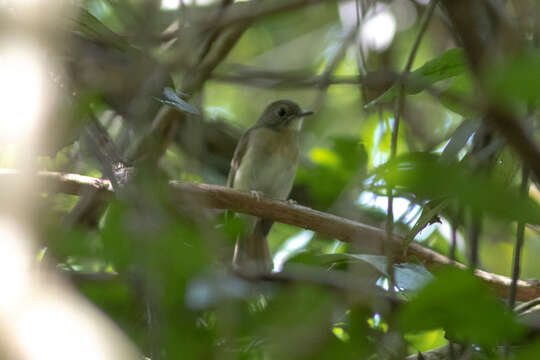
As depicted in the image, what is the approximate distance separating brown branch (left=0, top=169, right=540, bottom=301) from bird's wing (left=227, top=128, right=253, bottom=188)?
2.69 meters

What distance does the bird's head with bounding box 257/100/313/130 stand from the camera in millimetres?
6461

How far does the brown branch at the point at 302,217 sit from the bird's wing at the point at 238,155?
269 centimetres

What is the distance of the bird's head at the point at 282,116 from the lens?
6461mm

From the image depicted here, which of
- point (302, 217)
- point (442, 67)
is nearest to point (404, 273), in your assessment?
point (442, 67)

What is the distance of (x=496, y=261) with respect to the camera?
472cm

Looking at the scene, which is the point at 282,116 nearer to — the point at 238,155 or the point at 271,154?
the point at 271,154

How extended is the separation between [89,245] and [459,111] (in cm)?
144

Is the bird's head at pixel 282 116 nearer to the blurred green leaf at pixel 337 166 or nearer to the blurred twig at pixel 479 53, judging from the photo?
the blurred green leaf at pixel 337 166

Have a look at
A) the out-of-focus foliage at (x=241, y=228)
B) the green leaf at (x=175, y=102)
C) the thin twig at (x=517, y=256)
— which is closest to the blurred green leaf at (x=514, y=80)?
the out-of-focus foliage at (x=241, y=228)

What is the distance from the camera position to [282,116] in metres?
6.54

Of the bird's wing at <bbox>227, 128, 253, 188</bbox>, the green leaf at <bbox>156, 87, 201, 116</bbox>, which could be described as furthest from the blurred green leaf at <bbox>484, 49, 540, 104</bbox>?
the bird's wing at <bbox>227, 128, 253, 188</bbox>

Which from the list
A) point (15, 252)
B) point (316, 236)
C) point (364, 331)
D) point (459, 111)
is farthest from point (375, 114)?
point (15, 252)

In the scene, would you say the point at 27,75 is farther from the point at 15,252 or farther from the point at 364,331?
the point at 364,331

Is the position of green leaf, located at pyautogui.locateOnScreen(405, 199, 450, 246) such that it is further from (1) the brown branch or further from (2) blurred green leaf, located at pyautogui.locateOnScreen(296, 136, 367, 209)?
(2) blurred green leaf, located at pyautogui.locateOnScreen(296, 136, 367, 209)
